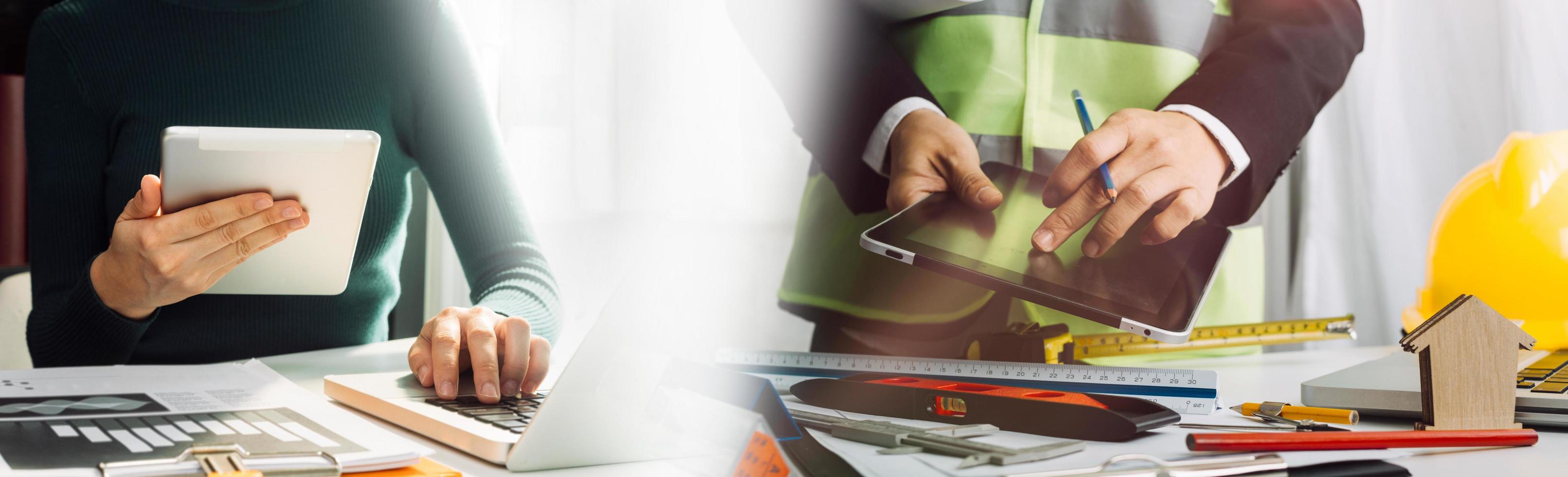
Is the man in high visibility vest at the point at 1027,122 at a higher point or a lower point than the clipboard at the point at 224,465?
higher

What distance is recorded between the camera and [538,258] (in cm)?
81

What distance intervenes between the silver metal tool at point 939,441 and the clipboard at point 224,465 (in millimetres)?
166

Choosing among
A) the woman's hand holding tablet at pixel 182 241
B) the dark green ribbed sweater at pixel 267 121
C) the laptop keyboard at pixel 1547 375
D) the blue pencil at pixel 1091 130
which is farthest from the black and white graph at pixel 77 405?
the laptop keyboard at pixel 1547 375

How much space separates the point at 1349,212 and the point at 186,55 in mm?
954

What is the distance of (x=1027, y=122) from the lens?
0.54 meters

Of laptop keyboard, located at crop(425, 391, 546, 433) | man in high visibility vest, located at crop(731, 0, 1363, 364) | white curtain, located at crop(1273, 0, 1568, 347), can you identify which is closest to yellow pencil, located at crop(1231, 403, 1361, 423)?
man in high visibility vest, located at crop(731, 0, 1363, 364)

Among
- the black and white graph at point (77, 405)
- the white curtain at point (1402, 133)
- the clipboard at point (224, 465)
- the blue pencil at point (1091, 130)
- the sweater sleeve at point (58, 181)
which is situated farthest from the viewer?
the sweater sleeve at point (58, 181)

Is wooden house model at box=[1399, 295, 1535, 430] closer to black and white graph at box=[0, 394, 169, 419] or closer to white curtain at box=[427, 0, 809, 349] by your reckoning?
white curtain at box=[427, 0, 809, 349]

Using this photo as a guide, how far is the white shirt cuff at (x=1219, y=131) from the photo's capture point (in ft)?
1.68

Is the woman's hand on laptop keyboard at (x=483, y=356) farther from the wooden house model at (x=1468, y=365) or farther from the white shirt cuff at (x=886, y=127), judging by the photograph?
the wooden house model at (x=1468, y=365)

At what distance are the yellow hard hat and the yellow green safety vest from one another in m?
0.14

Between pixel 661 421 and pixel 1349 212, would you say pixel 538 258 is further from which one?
pixel 1349 212

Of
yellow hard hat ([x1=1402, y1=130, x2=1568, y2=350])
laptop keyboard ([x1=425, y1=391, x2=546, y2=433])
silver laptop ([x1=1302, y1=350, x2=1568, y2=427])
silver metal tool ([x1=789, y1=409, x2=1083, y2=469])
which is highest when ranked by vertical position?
yellow hard hat ([x1=1402, y1=130, x2=1568, y2=350])

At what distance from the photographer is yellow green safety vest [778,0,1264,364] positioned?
20.9 inches
